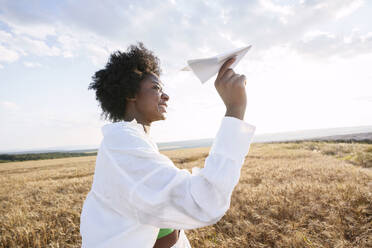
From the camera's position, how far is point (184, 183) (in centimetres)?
94

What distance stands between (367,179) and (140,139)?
648 cm

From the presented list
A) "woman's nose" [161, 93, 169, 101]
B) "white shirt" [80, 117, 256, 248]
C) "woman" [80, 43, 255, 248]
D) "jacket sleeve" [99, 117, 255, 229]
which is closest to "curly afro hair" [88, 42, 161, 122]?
"woman's nose" [161, 93, 169, 101]

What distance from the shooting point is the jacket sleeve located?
35.6 inches

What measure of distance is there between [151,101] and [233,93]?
2.98 feet

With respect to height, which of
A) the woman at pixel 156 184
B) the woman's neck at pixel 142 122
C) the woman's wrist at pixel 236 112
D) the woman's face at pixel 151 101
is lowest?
the woman at pixel 156 184

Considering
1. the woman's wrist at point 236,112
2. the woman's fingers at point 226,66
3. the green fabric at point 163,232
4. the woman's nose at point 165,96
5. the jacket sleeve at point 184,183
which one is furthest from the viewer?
the woman's nose at point 165,96

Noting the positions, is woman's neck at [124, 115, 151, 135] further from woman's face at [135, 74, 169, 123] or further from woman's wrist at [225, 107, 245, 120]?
woman's wrist at [225, 107, 245, 120]

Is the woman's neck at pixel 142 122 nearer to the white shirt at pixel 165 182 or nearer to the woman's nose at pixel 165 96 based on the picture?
the woman's nose at pixel 165 96

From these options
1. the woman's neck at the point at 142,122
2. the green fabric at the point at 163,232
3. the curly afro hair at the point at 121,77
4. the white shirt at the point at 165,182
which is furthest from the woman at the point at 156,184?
the curly afro hair at the point at 121,77

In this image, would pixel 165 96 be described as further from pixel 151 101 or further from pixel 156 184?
pixel 156 184

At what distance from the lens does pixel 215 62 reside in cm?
110

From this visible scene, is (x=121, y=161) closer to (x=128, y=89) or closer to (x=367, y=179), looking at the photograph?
(x=128, y=89)

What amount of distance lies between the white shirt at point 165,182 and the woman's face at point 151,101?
2.11 ft

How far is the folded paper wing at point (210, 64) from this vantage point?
1.09m
